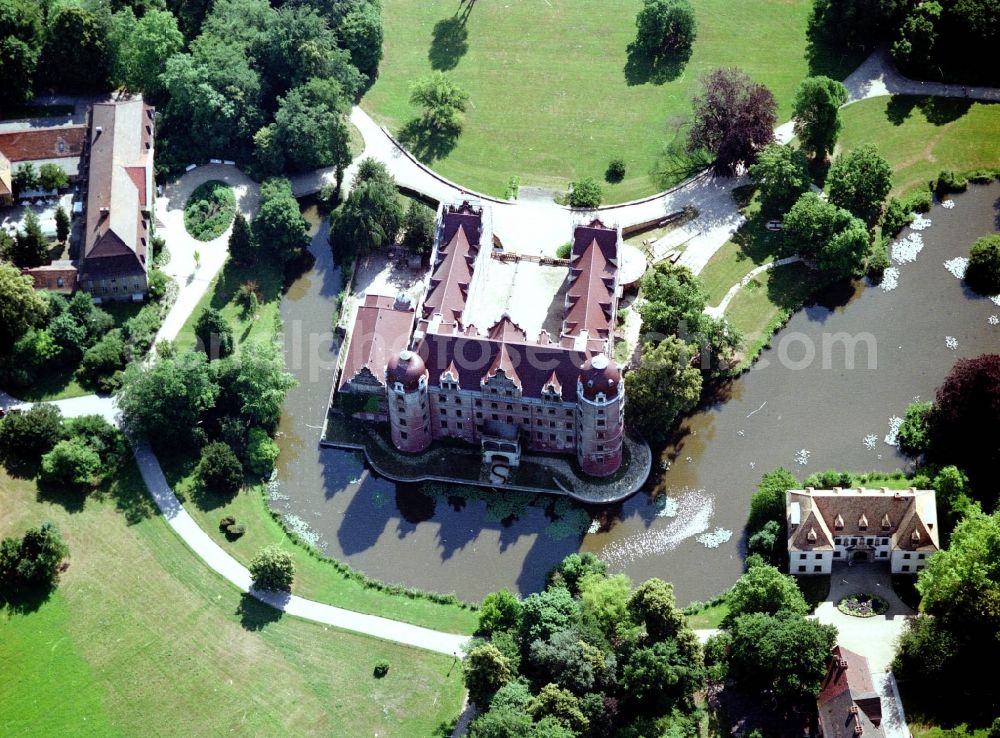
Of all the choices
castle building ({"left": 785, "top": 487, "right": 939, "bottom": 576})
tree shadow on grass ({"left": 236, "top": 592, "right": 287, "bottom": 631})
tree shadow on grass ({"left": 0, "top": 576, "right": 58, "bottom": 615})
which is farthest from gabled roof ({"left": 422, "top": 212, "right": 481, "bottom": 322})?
tree shadow on grass ({"left": 0, "top": 576, "right": 58, "bottom": 615})

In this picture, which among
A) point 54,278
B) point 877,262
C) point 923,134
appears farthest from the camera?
point 923,134

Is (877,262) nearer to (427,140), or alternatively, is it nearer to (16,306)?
(427,140)

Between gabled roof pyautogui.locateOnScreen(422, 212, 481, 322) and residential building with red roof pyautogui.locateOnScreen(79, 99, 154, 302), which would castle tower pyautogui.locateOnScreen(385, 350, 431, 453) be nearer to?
gabled roof pyautogui.locateOnScreen(422, 212, 481, 322)

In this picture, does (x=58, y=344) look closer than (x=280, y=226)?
Yes

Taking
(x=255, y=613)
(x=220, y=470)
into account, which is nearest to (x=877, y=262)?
(x=220, y=470)

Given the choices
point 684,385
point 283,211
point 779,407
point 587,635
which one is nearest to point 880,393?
point 779,407

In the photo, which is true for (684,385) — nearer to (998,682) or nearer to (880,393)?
(880,393)
